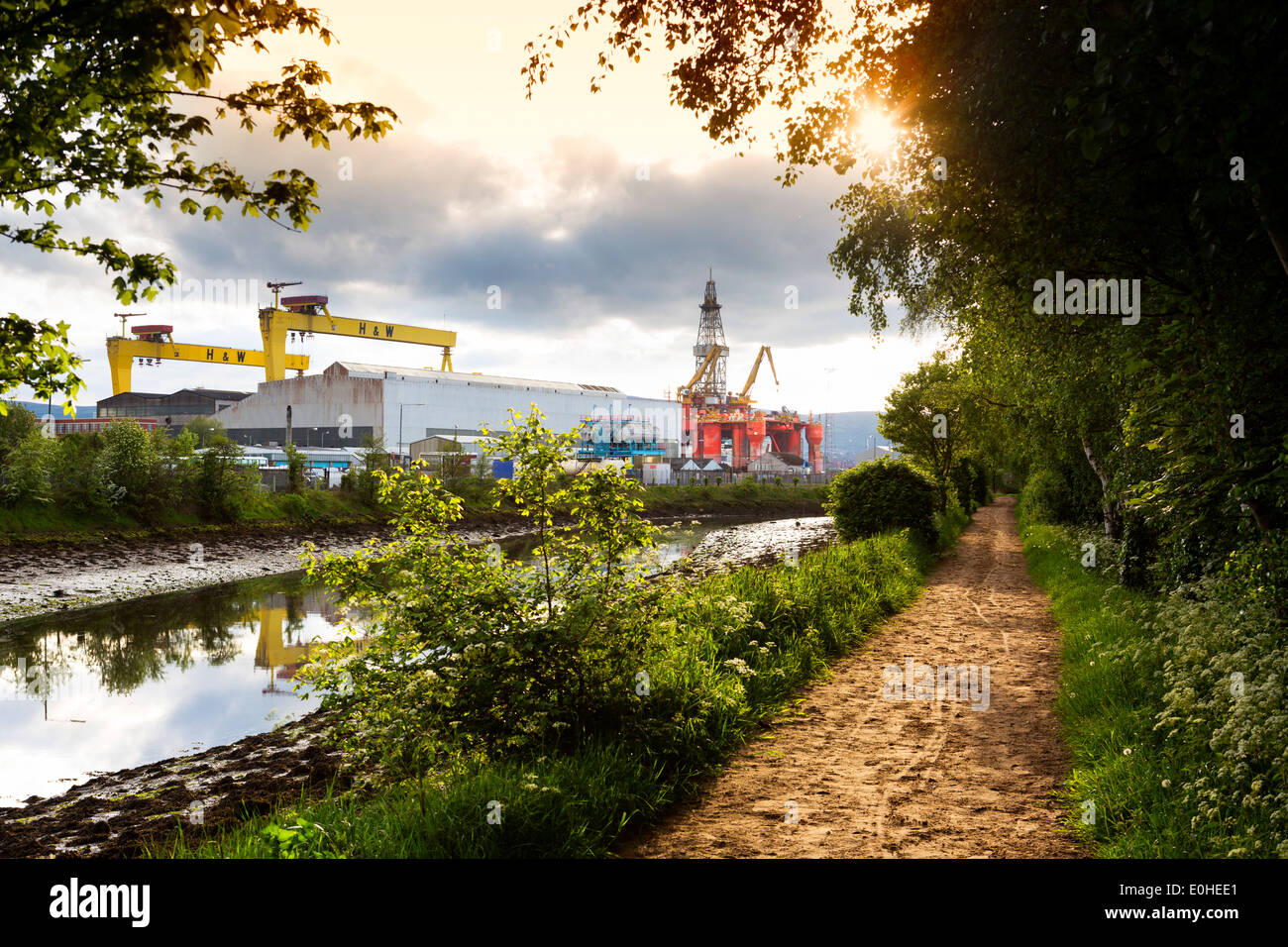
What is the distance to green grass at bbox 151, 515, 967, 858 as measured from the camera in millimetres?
3930

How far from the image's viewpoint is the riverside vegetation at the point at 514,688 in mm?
4152

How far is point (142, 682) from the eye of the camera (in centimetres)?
1229

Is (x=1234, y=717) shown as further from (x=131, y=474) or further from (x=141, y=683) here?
(x=131, y=474)

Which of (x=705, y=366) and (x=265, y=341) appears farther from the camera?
(x=705, y=366)

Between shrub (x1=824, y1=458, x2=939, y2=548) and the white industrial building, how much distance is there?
46.7 metres

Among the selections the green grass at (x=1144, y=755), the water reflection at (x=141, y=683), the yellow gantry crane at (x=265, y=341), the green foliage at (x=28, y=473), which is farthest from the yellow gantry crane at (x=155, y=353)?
the green grass at (x=1144, y=755)

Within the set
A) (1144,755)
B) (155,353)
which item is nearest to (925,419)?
(1144,755)

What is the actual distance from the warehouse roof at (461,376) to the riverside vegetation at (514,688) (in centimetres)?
6671

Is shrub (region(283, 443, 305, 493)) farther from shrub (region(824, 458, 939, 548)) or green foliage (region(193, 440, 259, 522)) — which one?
shrub (region(824, 458, 939, 548))

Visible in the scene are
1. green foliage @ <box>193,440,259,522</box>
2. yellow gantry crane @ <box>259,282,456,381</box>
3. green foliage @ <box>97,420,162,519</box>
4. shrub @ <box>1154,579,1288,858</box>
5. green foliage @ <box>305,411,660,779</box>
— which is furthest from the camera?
yellow gantry crane @ <box>259,282,456,381</box>

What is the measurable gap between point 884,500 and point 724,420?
81154 mm

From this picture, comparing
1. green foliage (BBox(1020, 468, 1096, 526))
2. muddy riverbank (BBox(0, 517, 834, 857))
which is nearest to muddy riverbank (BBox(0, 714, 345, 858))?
muddy riverbank (BBox(0, 517, 834, 857))
